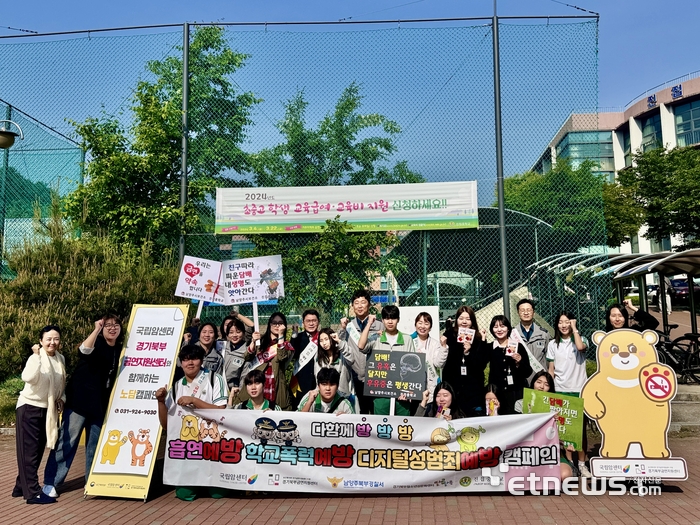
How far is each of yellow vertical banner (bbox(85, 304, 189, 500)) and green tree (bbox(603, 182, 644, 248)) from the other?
2997 centimetres

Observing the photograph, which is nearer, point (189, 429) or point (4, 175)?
point (189, 429)

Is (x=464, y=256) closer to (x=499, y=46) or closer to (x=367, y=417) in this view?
(x=499, y=46)

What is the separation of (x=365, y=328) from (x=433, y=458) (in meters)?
1.41

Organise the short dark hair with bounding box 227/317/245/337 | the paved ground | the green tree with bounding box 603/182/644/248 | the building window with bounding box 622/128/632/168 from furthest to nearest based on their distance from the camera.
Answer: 1. the building window with bounding box 622/128/632/168
2. the green tree with bounding box 603/182/644/248
3. the short dark hair with bounding box 227/317/245/337
4. the paved ground

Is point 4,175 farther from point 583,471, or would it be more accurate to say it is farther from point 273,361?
point 583,471

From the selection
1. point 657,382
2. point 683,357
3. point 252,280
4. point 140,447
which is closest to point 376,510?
point 140,447

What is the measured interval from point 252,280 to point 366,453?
2.91 meters

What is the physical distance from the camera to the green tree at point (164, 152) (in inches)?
367

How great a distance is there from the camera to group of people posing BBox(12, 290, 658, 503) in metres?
5.56

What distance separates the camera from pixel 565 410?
559 cm

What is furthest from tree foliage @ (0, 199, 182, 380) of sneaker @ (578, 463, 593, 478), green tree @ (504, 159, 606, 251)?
sneaker @ (578, 463, 593, 478)

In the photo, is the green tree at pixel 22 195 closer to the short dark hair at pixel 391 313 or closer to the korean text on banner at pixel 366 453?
the korean text on banner at pixel 366 453

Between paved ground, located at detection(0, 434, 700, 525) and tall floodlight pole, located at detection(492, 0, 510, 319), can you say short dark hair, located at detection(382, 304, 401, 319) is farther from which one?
tall floodlight pole, located at detection(492, 0, 510, 319)

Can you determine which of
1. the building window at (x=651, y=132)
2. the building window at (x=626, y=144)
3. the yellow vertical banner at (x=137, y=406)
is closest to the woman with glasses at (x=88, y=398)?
the yellow vertical banner at (x=137, y=406)
